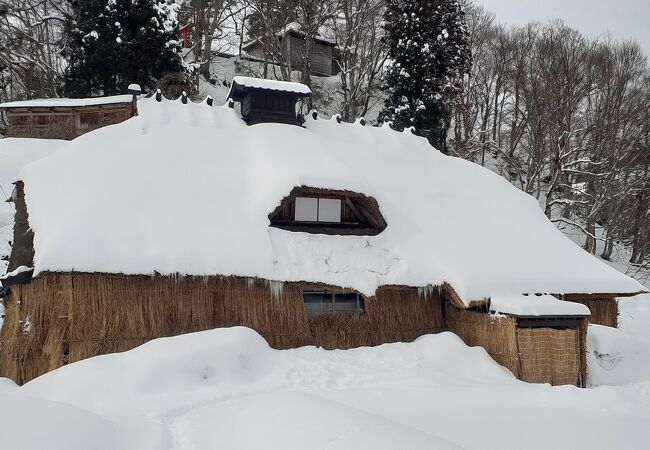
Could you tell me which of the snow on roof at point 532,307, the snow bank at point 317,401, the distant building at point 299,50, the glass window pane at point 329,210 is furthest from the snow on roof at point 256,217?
the distant building at point 299,50

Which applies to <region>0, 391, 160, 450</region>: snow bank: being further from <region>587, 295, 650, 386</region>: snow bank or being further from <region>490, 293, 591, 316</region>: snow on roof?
<region>587, 295, 650, 386</region>: snow bank

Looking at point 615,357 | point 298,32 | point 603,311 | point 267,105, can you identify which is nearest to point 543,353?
point 615,357

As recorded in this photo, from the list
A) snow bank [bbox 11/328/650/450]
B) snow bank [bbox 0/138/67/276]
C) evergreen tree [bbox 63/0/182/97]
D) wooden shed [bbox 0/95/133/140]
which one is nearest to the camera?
snow bank [bbox 11/328/650/450]

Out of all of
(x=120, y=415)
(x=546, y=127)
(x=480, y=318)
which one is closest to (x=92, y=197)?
(x=120, y=415)

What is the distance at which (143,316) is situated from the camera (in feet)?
30.5

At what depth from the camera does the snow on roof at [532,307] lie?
9680 mm

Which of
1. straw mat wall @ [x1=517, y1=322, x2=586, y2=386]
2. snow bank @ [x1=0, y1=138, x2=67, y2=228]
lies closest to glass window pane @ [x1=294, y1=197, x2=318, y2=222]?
straw mat wall @ [x1=517, y1=322, x2=586, y2=386]

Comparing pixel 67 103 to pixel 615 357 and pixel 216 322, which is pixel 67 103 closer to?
pixel 216 322

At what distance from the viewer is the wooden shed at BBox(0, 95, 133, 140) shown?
21828mm

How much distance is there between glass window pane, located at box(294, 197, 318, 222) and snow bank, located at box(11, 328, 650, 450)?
9.93 feet

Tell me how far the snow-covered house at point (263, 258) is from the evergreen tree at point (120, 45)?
40.0 feet

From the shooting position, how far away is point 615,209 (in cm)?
2362

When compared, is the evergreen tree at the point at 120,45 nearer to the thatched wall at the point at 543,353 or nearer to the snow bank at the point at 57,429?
the thatched wall at the point at 543,353

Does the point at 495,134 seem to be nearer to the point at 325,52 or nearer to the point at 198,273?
the point at 325,52
